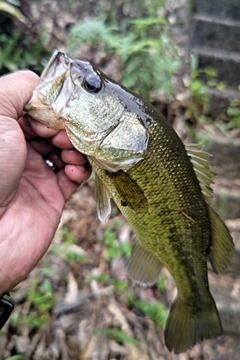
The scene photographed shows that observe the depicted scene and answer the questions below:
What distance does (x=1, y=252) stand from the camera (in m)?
1.68

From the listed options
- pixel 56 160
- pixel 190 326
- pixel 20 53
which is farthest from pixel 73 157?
pixel 20 53

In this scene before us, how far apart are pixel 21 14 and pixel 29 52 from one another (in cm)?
40

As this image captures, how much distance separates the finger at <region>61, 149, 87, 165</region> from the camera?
1.82 meters

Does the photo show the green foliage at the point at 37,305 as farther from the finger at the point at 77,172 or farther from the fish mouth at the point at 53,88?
the fish mouth at the point at 53,88

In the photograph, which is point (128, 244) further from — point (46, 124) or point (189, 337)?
point (46, 124)

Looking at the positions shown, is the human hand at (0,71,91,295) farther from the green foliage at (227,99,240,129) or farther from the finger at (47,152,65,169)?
the green foliage at (227,99,240,129)

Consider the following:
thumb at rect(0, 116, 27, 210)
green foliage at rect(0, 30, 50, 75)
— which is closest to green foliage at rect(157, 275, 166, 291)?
thumb at rect(0, 116, 27, 210)

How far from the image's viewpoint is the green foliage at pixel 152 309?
8.73 feet

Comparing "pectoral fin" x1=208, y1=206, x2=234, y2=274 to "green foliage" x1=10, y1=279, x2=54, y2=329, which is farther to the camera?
"green foliage" x1=10, y1=279, x2=54, y2=329

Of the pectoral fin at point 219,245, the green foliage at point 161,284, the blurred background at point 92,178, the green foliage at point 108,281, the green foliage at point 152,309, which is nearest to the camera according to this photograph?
the pectoral fin at point 219,245

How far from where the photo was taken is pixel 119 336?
2424 millimetres

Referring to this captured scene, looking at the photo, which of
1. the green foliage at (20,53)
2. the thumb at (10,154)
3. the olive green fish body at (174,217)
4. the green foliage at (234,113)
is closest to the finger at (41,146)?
the thumb at (10,154)

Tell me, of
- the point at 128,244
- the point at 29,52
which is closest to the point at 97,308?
the point at 128,244

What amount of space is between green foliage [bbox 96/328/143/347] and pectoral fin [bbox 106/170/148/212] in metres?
1.12
